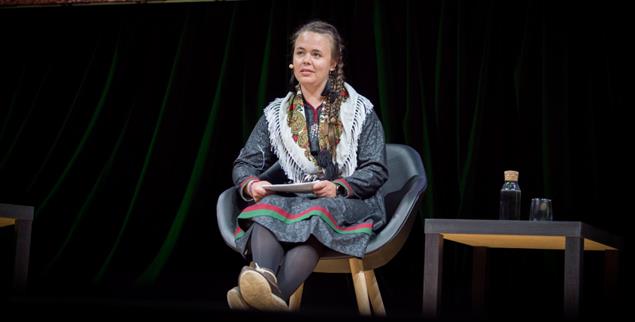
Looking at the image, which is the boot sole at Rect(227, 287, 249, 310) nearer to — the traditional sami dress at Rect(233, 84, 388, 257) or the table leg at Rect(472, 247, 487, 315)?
the traditional sami dress at Rect(233, 84, 388, 257)

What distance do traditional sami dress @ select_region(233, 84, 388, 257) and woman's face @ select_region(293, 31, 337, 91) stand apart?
14cm

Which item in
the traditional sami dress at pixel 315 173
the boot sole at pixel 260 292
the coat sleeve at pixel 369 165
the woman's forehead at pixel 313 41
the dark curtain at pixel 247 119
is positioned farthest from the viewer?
the dark curtain at pixel 247 119

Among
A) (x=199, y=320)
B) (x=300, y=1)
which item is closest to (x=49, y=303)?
(x=199, y=320)

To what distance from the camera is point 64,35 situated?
459 centimetres

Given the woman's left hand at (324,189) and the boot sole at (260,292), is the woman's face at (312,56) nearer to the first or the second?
the woman's left hand at (324,189)

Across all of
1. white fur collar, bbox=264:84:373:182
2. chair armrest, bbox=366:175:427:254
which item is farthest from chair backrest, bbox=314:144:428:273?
white fur collar, bbox=264:84:373:182

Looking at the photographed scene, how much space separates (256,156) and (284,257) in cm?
60

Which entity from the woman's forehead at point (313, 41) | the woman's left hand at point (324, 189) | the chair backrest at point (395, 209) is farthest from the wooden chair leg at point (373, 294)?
the woman's forehead at point (313, 41)

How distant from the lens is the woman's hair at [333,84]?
120 inches

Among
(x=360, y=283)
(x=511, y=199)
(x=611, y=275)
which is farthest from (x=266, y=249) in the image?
(x=611, y=275)

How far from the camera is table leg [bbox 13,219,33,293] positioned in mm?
3076

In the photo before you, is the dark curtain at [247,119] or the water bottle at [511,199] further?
the dark curtain at [247,119]

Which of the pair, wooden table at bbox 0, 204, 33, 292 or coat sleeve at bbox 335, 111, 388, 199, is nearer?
coat sleeve at bbox 335, 111, 388, 199

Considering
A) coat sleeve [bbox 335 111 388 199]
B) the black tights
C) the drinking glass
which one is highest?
coat sleeve [bbox 335 111 388 199]
